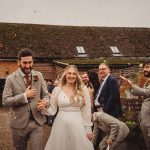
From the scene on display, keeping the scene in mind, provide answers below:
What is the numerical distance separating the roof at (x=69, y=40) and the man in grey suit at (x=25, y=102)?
80.3 feet

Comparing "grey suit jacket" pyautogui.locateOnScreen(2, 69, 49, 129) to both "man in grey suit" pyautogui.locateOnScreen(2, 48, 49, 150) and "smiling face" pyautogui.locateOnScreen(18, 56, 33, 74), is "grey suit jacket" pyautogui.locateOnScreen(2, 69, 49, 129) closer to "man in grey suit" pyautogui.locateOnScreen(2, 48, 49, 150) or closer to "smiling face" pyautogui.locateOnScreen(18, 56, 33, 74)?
"man in grey suit" pyautogui.locateOnScreen(2, 48, 49, 150)

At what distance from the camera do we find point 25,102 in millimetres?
5828

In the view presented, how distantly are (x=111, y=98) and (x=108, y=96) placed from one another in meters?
0.22

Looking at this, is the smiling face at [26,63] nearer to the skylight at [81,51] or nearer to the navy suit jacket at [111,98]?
the navy suit jacket at [111,98]

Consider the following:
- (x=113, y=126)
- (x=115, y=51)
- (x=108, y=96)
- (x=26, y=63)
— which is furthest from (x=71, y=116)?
(x=115, y=51)

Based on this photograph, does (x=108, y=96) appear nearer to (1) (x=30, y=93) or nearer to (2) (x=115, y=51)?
(1) (x=30, y=93)

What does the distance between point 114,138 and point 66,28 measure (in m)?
28.4

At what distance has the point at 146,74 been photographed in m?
6.72

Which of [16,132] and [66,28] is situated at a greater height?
[66,28]

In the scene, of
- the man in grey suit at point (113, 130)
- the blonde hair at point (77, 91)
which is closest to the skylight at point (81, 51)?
the man in grey suit at point (113, 130)

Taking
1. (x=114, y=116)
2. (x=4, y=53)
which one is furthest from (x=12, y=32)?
(x=114, y=116)

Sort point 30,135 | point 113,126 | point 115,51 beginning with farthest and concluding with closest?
1. point 115,51
2. point 113,126
3. point 30,135

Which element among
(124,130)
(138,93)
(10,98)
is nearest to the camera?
(10,98)

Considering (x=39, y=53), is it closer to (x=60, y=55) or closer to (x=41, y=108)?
(x=60, y=55)
